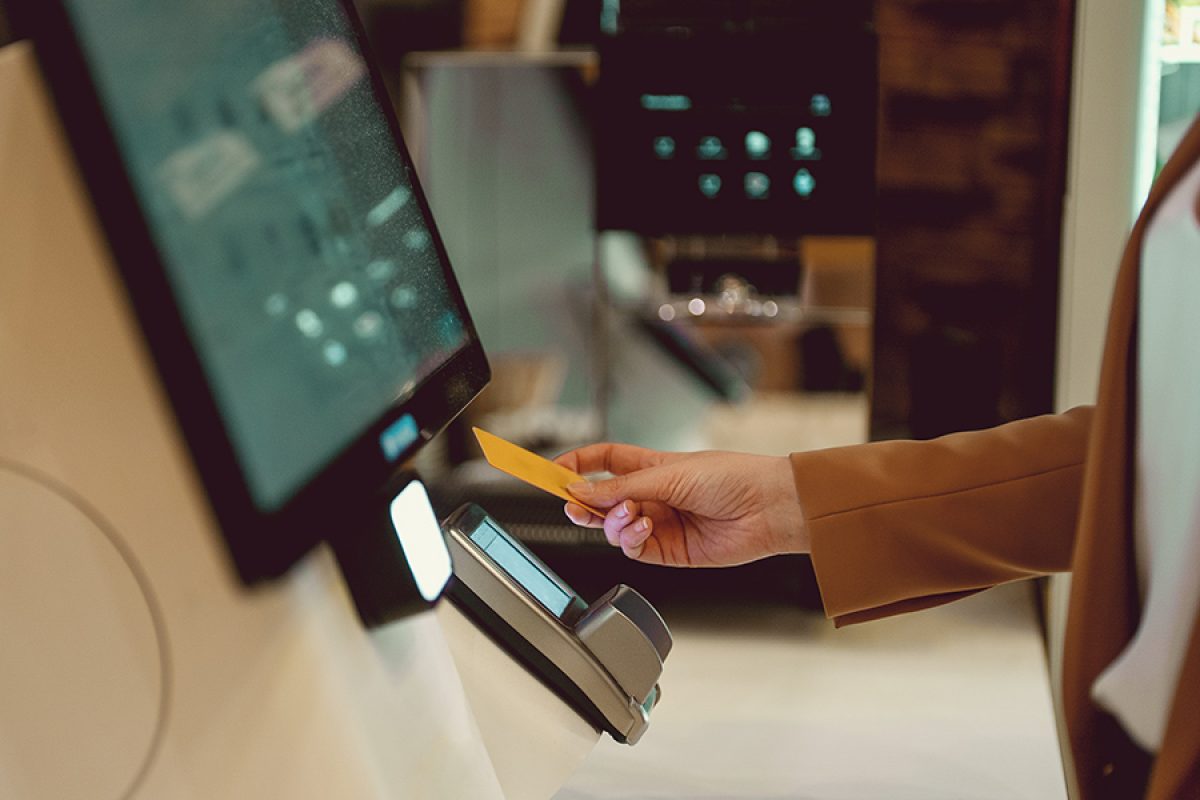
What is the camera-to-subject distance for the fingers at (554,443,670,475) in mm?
1006

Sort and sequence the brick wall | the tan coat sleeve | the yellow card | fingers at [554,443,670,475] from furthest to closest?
1. the brick wall
2. fingers at [554,443,670,475]
3. the tan coat sleeve
4. the yellow card

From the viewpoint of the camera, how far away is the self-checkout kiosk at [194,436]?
1.63 feet

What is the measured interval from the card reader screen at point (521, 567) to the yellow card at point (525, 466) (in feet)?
0.15

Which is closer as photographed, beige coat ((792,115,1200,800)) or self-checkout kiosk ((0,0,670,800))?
self-checkout kiosk ((0,0,670,800))

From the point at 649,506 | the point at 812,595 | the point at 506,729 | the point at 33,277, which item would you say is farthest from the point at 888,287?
the point at 33,277

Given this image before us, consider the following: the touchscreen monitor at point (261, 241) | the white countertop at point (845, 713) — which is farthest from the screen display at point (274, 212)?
the white countertop at point (845, 713)

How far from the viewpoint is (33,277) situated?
1.71 feet

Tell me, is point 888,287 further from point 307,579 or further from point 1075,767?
point 307,579

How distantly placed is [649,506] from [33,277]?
21.9 inches

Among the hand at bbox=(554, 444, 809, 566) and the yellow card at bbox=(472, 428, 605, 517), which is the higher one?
the yellow card at bbox=(472, 428, 605, 517)

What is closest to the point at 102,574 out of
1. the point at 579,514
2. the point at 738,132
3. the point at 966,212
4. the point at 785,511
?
the point at 579,514

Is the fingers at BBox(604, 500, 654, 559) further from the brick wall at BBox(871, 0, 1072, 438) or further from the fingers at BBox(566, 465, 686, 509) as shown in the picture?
the brick wall at BBox(871, 0, 1072, 438)

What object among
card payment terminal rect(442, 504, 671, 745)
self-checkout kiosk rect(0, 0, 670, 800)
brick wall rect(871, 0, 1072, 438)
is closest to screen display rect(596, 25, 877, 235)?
brick wall rect(871, 0, 1072, 438)

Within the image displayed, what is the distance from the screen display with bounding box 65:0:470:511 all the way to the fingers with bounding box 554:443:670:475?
27 centimetres
